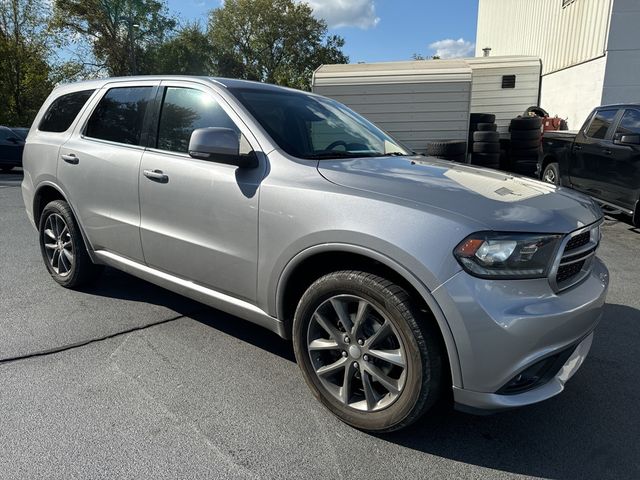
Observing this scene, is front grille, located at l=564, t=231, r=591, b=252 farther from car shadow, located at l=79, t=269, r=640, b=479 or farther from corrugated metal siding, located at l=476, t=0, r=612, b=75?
corrugated metal siding, located at l=476, t=0, r=612, b=75

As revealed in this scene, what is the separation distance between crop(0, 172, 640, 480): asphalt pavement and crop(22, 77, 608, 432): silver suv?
25 centimetres

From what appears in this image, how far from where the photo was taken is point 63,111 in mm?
4395

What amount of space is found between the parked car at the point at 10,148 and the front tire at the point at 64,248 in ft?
42.9

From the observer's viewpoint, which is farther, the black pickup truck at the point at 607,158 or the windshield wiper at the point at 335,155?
the black pickup truck at the point at 607,158

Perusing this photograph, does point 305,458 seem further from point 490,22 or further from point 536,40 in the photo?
point 490,22

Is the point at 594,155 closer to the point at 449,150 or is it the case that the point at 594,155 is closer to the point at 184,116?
the point at 449,150

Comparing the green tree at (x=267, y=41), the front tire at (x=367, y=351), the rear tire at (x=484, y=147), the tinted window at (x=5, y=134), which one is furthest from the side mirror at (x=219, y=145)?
the green tree at (x=267, y=41)

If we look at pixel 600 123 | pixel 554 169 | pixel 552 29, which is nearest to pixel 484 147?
pixel 554 169

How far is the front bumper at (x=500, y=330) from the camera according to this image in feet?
6.69

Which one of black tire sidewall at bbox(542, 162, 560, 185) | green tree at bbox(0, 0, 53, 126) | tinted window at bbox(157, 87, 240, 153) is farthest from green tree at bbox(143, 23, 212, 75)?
tinted window at bbox(157, 87, 240, 153)

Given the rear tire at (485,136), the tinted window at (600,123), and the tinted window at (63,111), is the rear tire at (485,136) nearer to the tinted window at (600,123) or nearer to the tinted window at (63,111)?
the tinted window at (600,123)

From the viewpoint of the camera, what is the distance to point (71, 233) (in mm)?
4152

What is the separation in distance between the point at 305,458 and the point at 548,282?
1392 mm

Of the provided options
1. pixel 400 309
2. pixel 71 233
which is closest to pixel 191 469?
pixel 400 309
